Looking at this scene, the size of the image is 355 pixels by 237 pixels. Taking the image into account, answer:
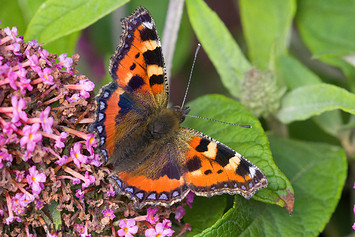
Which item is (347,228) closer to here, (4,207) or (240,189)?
(240,189)

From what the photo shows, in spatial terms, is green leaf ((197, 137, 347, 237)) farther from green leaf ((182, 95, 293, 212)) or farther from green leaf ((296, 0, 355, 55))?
green leaf ((296, 0, 355, 55))

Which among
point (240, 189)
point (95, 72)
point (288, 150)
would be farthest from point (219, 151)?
point (95, 72)

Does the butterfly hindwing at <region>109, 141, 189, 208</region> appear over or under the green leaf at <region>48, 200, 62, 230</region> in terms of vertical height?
under

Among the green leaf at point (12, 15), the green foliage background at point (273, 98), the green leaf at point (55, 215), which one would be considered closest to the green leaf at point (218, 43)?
the green foliage background at point (273, 98)

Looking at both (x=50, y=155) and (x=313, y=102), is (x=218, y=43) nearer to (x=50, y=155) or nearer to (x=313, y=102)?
(x=313, y=102)

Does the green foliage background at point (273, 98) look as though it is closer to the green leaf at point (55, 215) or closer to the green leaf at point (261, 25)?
the green leaf at point (261, 25)

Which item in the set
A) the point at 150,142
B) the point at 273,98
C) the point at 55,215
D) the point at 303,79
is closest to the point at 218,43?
the point at 273,98

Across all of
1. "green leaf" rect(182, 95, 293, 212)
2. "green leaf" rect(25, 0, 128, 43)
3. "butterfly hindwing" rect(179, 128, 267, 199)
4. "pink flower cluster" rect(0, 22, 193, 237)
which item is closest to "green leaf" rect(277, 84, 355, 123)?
"green leaf" rect(182, 95, 293, 212)
